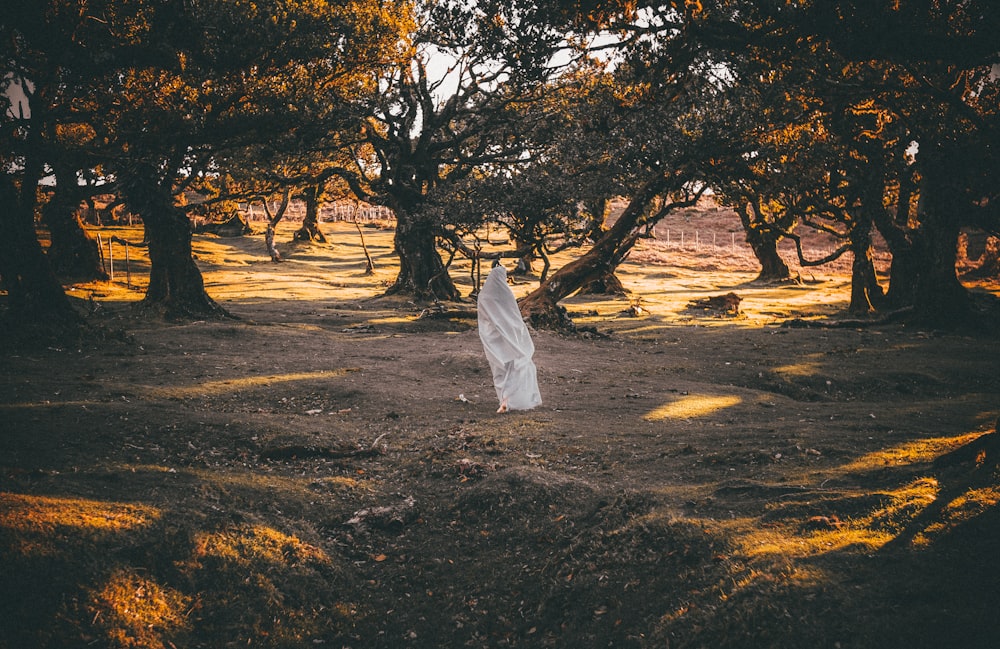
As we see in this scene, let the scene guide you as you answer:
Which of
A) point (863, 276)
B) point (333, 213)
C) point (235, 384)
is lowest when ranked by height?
point (235, 384)

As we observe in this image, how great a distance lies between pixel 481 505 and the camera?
26.2 ft

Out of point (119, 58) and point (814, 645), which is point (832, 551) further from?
point (119, 58)

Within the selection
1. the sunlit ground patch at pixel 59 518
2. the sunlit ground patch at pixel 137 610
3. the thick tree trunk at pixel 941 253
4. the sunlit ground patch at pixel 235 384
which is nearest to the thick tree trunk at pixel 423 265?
the sunlit ground patch at pixel 235 384

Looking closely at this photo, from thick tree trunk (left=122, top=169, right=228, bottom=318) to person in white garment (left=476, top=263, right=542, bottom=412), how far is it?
1324cm

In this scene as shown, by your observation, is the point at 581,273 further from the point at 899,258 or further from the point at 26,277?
the point at 26,277

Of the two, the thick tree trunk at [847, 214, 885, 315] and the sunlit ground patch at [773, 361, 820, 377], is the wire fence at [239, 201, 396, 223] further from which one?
the sunlit ground patch at [773, 361, 820, 377]

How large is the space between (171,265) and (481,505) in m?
17.8

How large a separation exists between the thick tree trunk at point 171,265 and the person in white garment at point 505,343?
13243mm

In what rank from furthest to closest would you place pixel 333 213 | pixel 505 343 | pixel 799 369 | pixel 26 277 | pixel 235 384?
pixel 333 213 → pixel 799 369 → pixel 26 277 → pixel 235 384 → pixel 505 343

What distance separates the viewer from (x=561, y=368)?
16.8 metres

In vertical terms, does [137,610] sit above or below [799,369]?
above

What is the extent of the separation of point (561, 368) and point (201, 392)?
824cm

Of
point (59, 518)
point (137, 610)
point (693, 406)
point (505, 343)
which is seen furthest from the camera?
point (693, 406)

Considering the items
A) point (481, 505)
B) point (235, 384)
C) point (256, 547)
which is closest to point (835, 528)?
point (481, 505)
